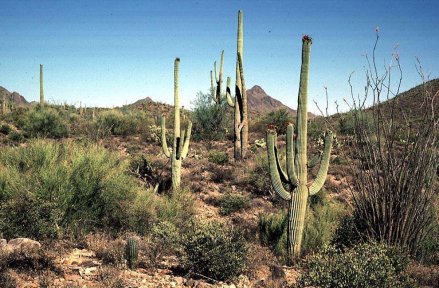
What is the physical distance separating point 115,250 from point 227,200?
15.8ft

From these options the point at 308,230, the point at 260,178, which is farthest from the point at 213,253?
the point at 260,178

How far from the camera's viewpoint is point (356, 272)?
14.9ft

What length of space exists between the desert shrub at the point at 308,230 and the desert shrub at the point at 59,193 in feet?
9.39

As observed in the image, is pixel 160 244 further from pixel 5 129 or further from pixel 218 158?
pixel 5 129

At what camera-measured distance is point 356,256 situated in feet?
16.5

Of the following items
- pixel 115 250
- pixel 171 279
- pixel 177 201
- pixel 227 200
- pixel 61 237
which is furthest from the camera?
pixel 227 200

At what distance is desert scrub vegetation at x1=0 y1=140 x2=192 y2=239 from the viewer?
6336 mm

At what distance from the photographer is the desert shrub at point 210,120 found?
22.8 m

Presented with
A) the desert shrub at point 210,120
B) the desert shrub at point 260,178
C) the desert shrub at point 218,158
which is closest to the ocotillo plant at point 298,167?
the desert shrub at point 260,178

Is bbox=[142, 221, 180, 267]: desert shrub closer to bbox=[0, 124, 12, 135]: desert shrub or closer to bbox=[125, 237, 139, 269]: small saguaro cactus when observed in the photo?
bbox=[125, 237, 139, 269]: small saguaro cactus

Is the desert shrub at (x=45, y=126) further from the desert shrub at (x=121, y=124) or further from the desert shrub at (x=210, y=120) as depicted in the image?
the desert shrub at (x=210, y=120)

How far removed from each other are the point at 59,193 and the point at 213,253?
123 inches

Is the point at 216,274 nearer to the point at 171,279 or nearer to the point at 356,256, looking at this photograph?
the point at 171,279

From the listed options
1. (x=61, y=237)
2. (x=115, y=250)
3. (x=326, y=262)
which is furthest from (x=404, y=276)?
(x=61, y=237)
